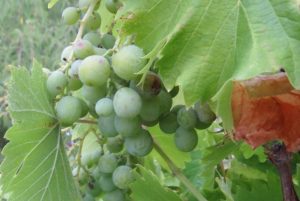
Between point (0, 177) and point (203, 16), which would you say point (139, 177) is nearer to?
point (0, 177)

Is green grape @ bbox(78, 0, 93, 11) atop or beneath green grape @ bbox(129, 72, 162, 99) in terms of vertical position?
atop

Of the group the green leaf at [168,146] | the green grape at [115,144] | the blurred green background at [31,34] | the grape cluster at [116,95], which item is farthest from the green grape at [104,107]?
the blurred green background at [31,34]

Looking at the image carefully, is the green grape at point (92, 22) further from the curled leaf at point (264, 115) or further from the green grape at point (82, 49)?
the curled leaf at point (264, 115)

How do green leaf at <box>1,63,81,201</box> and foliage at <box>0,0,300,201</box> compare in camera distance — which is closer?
foliage at <box>0,0,300,201</box>

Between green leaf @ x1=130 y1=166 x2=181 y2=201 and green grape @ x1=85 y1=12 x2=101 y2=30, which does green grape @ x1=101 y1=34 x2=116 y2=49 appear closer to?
green grape @ x1=85 y1=12 x2=101 y2=30

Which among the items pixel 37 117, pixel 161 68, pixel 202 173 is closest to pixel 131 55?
pixel 161 68

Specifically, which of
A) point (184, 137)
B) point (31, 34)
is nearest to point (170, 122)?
point (184, 137)

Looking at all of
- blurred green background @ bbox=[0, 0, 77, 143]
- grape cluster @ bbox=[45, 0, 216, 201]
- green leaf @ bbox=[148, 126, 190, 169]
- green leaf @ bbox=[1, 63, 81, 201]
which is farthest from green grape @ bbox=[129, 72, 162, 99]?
blurred green background @ bbox=[0, 0, 77, 143]
